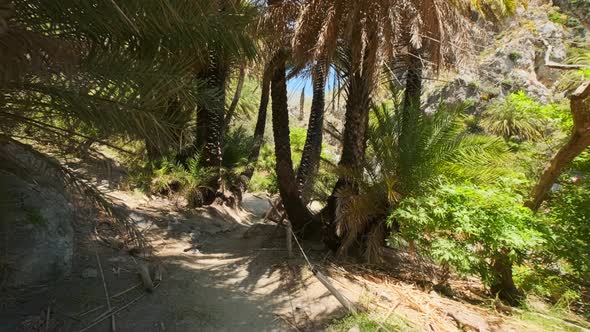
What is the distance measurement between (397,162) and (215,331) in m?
Answer: 3.30

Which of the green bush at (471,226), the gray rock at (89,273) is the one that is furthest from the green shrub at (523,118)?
the gray rock at (89,273)

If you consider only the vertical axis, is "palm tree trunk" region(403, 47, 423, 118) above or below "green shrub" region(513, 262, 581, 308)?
above

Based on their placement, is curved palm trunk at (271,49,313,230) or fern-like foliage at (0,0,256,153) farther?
curved palm trunk at (271,49,313,230)

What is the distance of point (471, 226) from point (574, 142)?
1.75 m

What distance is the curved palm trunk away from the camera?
5945 millimetres

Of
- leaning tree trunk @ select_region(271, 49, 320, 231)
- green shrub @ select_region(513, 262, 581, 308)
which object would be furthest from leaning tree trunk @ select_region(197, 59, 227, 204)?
green shrub @ select_region(513, 262, 581, 308)

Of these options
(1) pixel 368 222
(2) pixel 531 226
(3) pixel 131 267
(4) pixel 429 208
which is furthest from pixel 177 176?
(2) pixel 531 226

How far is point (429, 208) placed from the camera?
4547 millimetres

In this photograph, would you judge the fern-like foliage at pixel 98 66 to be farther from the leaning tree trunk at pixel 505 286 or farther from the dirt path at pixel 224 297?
the leaning tree trunk at pixel 505 286

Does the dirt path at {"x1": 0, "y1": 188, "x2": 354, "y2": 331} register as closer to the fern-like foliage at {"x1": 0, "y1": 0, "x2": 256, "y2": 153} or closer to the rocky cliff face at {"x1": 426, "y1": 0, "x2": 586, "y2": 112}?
the fern-like foliage at {"x1": 0, "y1": 0, "x2": 256, "y2": 153}

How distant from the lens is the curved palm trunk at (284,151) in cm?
595

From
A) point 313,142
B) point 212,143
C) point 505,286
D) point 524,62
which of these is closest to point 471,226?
point 505,286

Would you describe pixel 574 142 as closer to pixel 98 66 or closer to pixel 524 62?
pixel 98 66

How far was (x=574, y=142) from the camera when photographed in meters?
4.54
